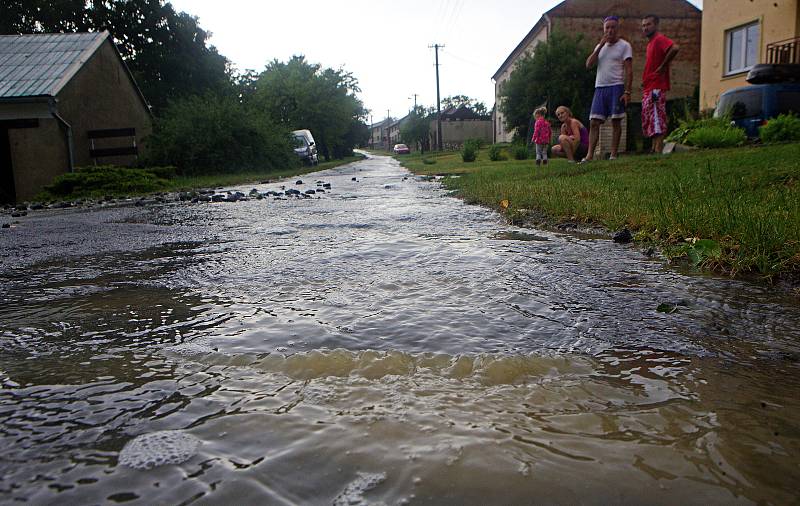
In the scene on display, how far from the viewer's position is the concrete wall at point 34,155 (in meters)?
15.6

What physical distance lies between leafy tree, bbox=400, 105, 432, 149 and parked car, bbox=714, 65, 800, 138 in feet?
191

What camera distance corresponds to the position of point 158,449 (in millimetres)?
1228

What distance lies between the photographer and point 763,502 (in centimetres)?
102

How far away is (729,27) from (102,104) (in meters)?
20.2

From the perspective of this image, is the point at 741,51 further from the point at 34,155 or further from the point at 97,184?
the point at 34,155

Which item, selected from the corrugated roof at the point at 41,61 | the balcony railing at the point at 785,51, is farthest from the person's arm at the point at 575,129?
→ the corrugated roof at the point at 41,61

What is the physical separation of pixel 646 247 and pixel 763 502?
2.56 m

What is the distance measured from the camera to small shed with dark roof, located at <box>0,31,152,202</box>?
610 inches

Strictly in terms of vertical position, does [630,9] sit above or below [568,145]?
above

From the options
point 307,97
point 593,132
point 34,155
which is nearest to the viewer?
point 593,132

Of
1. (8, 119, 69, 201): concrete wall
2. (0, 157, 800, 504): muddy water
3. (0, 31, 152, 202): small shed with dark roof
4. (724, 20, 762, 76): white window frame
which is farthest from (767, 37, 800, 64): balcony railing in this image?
(8, 119, 69, 201): concrete wall

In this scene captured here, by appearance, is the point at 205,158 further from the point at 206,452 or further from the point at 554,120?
the point at 206,452

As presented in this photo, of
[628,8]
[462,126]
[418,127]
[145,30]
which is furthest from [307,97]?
[462,126]

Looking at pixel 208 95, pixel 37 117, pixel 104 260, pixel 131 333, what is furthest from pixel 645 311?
pixel 208 95
